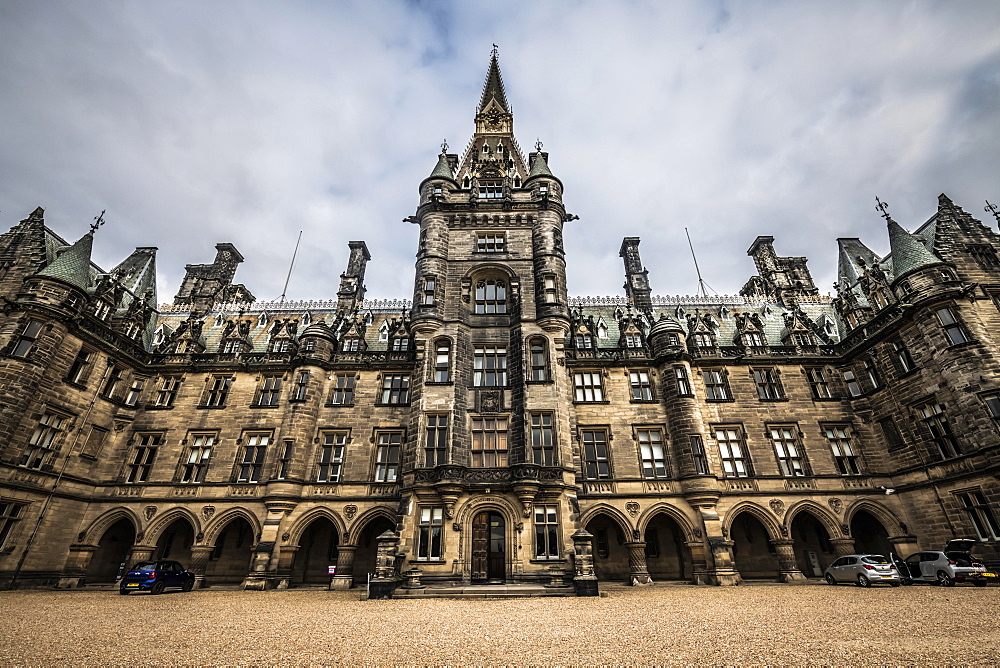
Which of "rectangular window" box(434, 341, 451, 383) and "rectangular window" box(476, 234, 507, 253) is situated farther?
"rectangular window" box(476, 234, 507, 253)

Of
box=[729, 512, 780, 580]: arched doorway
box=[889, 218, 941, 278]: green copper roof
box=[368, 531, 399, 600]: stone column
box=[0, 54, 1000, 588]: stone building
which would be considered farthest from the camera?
box=[729, 512, 780, 580]: arched doorway

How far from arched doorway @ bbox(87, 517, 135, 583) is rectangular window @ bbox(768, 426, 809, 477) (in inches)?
1458

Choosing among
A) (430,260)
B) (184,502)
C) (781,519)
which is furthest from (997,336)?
(184,502)

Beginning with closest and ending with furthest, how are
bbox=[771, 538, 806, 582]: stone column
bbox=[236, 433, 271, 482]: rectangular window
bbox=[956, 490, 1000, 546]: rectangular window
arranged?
bbox=[956, 490, 1000, 546]: rectangular window → bbox=[771, 538, 806, 582]: stone column → bbox=[236, 433, 271, 482]: rectangular window

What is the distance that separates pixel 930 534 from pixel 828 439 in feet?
19.1

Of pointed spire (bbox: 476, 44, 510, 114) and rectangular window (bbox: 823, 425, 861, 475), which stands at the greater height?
pointed spire (bbox: 476, 44, 510, 114)

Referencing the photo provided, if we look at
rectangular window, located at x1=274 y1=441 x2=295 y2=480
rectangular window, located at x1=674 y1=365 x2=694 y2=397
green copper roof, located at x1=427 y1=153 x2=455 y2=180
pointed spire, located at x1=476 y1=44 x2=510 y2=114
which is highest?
pointed spire, located at x1=476 y1=44 x2=510 y2=114

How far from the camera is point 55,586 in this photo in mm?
21125

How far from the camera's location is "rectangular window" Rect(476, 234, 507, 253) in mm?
27703

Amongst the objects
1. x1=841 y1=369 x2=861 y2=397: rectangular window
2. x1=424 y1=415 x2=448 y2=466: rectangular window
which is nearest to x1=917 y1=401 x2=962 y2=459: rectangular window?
x1=841 y1=369 x2=861 y2=397: rectangular window

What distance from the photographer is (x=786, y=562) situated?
73.3 feet

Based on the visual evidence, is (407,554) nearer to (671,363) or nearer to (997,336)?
(671,363)

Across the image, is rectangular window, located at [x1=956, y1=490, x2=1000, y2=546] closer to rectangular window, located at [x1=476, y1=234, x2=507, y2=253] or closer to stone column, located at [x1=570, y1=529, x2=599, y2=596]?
stone column, located at [x1=570, y1=529, x2=599, y2=596]

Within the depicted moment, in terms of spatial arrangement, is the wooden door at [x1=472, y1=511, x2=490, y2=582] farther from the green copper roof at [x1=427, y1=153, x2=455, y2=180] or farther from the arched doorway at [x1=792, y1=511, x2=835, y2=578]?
the green copper roof at [x1=427, y1=153, x2=455, y2=180]
